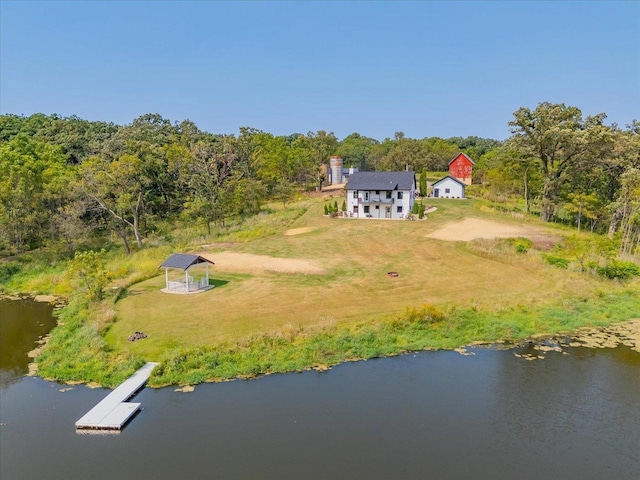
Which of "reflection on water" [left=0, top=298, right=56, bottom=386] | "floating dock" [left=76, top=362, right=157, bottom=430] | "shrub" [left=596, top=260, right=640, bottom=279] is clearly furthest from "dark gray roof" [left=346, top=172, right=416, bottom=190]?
"floating dock" [left=76, top=362, right=157, bottom=430]

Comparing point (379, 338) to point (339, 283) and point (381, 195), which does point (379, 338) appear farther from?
point (381, 195)

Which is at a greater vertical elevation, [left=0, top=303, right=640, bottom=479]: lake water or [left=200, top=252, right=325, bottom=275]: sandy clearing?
[left=200, top=252, right=325, bottom=275]: sandy clearing

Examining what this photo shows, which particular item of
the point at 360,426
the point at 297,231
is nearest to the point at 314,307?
the point at 360,426

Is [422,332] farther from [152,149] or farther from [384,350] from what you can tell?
[152,149]

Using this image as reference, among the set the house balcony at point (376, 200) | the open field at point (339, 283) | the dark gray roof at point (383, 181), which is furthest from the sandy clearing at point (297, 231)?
the dark gray roof at point (383, 181)

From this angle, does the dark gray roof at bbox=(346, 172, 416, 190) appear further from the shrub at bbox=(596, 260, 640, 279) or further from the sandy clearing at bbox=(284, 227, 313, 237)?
the shrub at bbox=(596, 260, 640, 279)

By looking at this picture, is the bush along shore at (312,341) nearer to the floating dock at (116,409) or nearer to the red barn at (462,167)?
the floating dock at (116,409)
